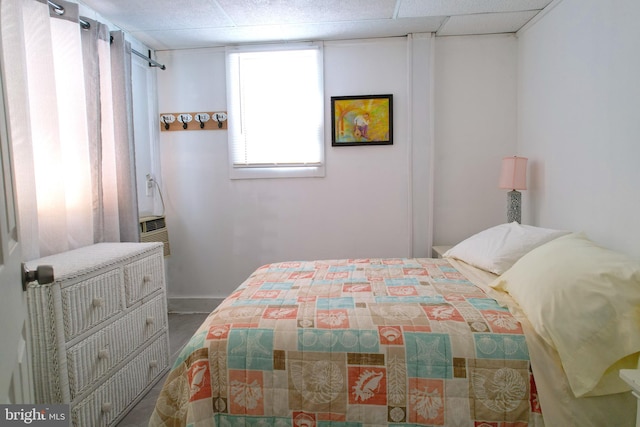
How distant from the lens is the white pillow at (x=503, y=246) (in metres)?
2.09

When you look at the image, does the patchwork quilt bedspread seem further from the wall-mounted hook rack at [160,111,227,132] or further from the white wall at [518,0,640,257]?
the wall-mounted hook rack at [160,111,227,132]

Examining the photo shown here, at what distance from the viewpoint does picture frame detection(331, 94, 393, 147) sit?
3.31m

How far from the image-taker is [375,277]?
218 cm

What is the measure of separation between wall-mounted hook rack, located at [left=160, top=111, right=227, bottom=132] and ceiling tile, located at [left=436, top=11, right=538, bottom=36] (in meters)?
2.03

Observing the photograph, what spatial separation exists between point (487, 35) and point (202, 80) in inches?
99.0

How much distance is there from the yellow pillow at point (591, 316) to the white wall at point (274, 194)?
1.90 meters

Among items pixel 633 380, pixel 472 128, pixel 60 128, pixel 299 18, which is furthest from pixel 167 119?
pixel 633 380

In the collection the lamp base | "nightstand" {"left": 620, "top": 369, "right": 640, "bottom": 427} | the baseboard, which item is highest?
the lamp base

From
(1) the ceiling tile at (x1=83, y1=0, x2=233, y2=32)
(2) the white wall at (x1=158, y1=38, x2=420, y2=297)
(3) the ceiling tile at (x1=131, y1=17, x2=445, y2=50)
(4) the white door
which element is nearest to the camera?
(4) the white door

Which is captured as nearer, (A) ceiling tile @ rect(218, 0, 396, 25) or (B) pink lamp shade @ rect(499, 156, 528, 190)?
(A) ceiling tile @ rect(218, 0, 396, 25)

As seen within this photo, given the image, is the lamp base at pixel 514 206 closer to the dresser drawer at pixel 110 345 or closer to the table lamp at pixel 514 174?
the table lamp at pixel 514 174

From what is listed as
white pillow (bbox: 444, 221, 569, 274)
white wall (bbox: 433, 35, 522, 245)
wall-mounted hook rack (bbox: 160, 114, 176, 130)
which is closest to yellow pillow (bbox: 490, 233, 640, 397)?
white pillow (bbox: 444, 221, 569, 274)

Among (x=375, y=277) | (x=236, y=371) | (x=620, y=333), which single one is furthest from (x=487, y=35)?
(x=236, y=371)

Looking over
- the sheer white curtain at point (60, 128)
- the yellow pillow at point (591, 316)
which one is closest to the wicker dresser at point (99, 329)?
the sheer white curtain at point (60, 128)
